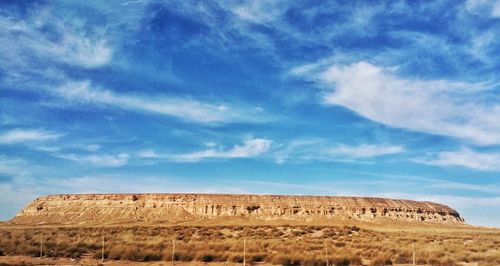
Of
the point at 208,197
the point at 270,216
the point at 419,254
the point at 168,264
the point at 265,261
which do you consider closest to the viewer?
the point at 168,264

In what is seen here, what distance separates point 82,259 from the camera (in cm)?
2292

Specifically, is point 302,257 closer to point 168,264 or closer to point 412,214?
point 168,264

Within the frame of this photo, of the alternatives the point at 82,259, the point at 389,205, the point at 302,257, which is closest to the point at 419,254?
the point at 302,257

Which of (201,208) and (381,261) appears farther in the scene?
(201,208)

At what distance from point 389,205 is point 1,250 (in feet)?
298

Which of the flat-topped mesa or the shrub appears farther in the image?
the flat-topped mesa

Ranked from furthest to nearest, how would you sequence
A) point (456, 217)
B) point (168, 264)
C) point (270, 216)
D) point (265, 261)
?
point (456, 217)
point (270, 216)
point (265, 261)
point (168, 264)

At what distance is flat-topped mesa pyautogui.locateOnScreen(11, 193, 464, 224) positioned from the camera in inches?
3674

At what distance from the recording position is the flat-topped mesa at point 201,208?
3674 inches

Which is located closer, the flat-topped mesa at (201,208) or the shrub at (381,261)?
the shrub at (381,261)

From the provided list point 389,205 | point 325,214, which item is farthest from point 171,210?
point 389,205

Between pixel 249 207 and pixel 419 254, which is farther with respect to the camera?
pixel 249 207

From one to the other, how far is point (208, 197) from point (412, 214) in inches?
1695

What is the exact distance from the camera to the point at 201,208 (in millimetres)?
96875
